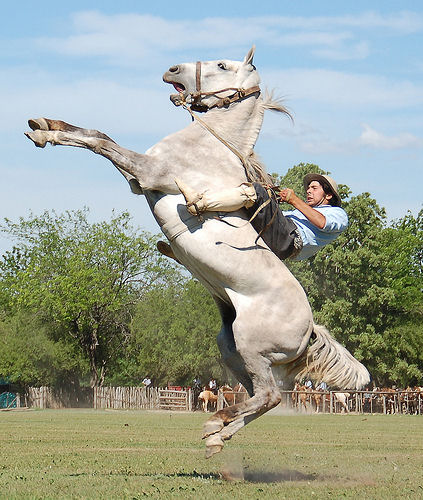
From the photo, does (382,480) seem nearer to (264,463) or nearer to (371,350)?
(264,463)

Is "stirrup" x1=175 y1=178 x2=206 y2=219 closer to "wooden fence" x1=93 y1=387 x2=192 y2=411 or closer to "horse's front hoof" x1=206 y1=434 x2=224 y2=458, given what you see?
"horse's front hoof" x1=206 y1=434 x2=224 y2=458

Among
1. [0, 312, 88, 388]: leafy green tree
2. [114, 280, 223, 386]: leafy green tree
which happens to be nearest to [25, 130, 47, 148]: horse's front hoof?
[114, 280, 223, 386]: leafy green tree

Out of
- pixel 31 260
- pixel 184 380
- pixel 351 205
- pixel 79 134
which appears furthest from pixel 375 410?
pixel 79 134

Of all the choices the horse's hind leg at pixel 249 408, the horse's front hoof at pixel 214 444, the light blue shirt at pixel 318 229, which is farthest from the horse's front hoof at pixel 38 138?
the horse's front hoof at pixel 214 444

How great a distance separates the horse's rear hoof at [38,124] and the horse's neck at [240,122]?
1598 millimetres

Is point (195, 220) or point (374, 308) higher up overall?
point (374, 308)

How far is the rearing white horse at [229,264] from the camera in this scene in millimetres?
7824

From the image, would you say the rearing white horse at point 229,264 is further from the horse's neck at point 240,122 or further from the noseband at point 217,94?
the noseband at point 217,94

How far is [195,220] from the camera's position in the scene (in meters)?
7.91

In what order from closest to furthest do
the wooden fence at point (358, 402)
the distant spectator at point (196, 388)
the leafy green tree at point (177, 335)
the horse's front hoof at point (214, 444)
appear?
the horse's front hoof at point (214, 444) < the wooden fence at point (358, 402) < the distant spectator at point (196, 388) < the leafy green tree at point (177, 335)

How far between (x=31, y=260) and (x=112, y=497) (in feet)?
187

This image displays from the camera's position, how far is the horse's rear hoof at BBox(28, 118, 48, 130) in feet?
25.8

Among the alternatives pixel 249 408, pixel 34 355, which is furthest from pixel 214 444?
pixel 34 355

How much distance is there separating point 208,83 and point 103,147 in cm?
148
